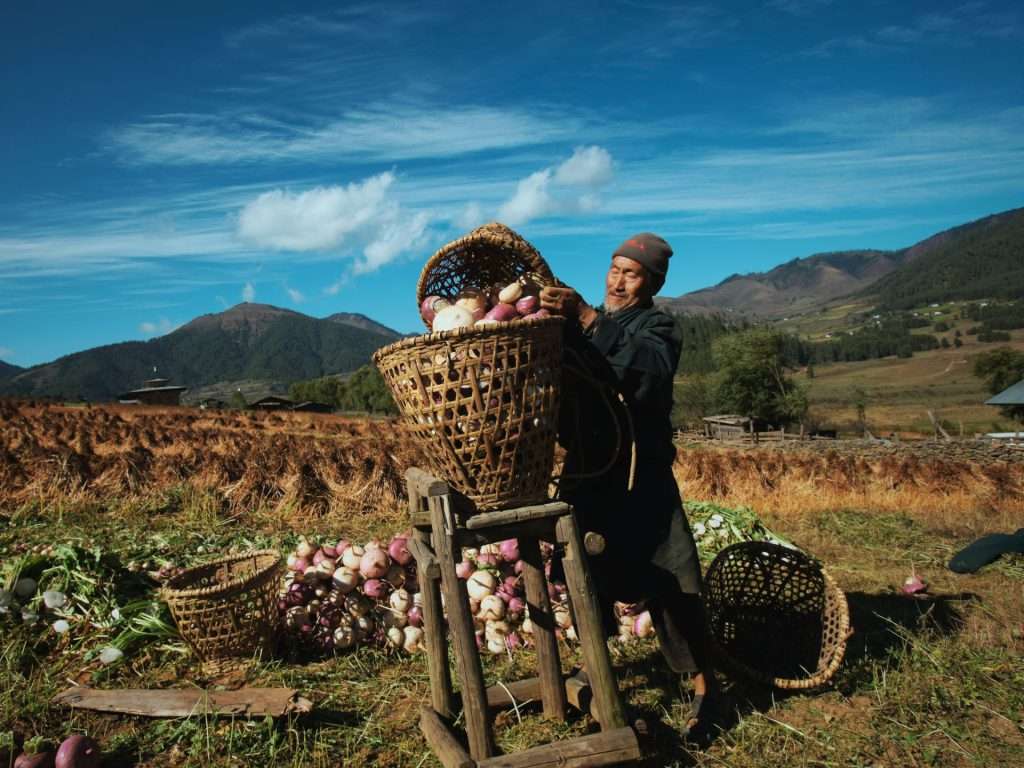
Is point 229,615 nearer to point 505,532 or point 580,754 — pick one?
point 505,532

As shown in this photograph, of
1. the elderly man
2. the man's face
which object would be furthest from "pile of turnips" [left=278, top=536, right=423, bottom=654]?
the man's face

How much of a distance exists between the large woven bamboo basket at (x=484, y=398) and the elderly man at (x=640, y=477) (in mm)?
333

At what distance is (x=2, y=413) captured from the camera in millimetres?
22234

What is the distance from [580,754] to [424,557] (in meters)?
1.08


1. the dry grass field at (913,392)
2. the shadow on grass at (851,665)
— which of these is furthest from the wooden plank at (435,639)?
the dry grass field at (913,392)

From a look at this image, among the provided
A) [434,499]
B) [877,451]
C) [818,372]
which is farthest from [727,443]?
[818,372]

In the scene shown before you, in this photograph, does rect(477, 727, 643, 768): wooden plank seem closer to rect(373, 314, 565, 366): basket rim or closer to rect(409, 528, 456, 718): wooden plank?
rect(409, 528, 456, 718): wooden plank

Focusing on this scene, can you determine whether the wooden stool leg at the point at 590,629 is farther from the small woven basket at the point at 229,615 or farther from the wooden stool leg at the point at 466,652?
the small woven basket at the point at 229,615

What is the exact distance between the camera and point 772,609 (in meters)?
4.65

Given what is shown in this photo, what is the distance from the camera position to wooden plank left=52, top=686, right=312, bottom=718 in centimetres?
365

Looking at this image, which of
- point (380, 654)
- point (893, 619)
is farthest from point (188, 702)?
point (893, 619)

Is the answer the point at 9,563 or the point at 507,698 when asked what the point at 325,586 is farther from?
the point at 9,563

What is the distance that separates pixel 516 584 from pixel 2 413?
23284 mm

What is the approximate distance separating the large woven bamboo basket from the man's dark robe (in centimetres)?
33
